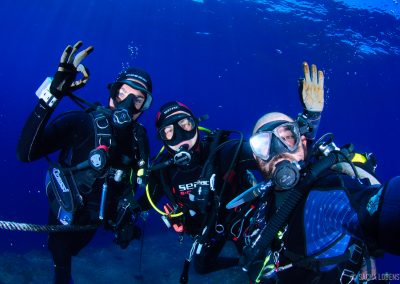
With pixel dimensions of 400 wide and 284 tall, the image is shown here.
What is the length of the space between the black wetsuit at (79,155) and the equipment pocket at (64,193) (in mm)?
104

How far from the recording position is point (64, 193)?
13.0 feet

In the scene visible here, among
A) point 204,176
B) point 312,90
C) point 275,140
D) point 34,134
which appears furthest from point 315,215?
point 34,134

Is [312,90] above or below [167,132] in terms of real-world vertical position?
above

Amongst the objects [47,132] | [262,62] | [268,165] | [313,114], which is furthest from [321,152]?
[262,62]

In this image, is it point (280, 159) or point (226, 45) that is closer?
point (280, 159)

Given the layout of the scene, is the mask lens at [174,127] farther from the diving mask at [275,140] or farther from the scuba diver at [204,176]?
the diving mask at [275,140]

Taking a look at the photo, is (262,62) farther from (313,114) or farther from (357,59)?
(313,114)

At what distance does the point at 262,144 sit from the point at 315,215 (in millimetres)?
1039

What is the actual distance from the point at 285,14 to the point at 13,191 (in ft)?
79.3

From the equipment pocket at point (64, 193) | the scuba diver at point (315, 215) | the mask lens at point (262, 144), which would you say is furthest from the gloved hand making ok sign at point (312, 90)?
the equipment pocket at point (64, 193)

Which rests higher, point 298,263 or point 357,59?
point 357,59

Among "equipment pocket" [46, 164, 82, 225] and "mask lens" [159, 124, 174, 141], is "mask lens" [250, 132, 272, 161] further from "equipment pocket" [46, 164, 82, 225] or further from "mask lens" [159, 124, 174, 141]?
"equipment pocket" [46, 164, 82, 225]

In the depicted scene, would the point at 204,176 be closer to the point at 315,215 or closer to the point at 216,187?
the point at 216,187

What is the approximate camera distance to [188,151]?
4262 millimetres
